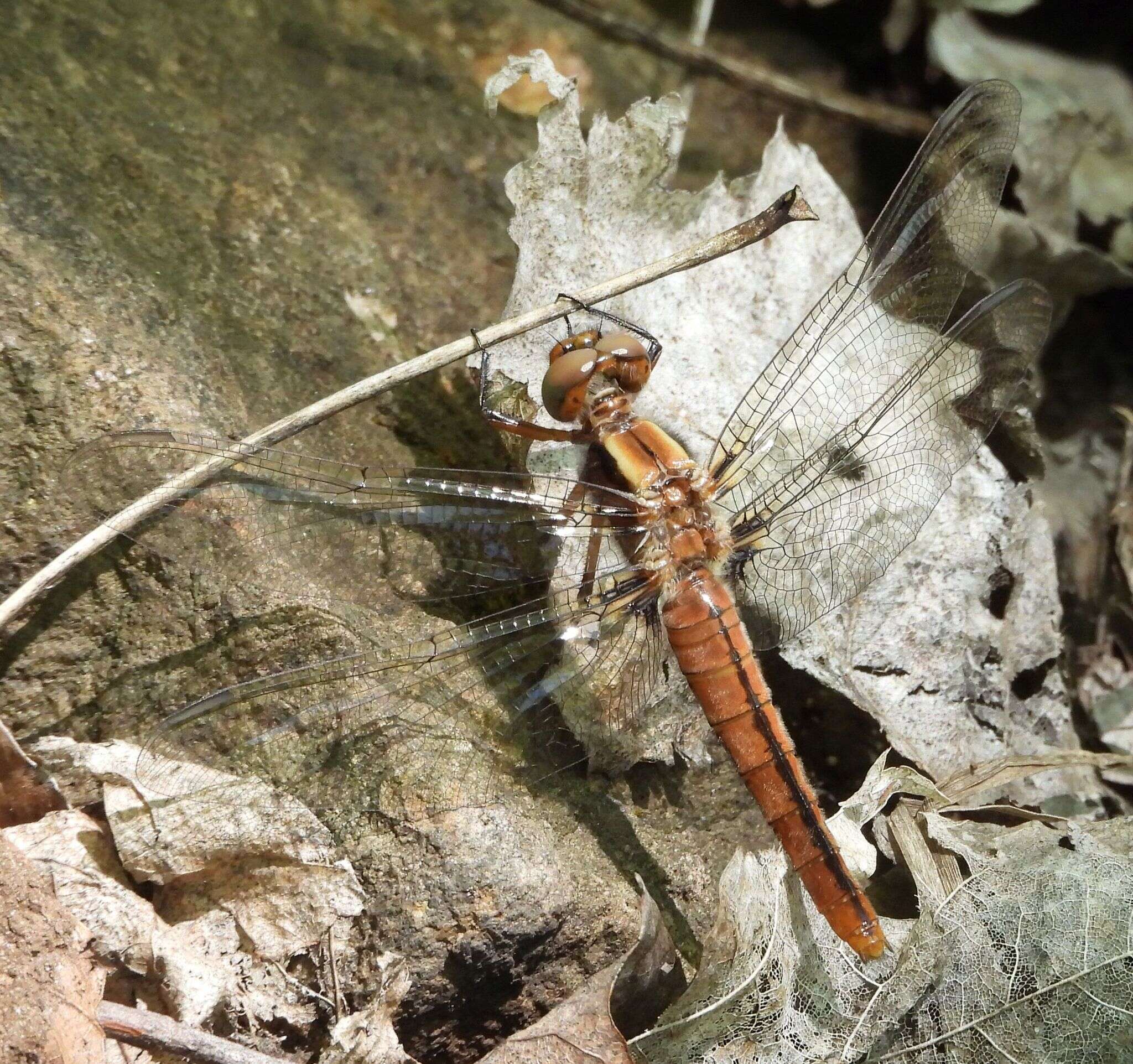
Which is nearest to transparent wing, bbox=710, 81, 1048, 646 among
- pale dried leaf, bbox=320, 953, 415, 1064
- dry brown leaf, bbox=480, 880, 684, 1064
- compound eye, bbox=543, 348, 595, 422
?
compound eye, bbox=543, 348, 595, 422

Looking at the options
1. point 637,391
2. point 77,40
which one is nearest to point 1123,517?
point 637,391

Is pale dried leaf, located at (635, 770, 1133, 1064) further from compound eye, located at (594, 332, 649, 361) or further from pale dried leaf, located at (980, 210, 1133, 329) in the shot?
pale dried leaf, located at (980, 210, 1133, 329)

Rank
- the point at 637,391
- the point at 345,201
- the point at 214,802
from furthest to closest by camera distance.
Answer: the point at 345,201 → the point at 637,391 → the point at 214,802

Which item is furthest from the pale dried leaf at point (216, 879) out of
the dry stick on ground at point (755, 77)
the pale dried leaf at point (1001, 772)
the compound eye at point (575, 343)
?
the dry stick on ground at point (755, 77)

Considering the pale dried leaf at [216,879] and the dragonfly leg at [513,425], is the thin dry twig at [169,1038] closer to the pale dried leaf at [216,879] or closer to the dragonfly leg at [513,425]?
the pale dried leaf at [216,879]

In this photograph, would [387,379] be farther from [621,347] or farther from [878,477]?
[878,477]

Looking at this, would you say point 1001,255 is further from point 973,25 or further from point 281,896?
point 281,896

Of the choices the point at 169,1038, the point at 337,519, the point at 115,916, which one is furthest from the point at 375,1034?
the point at 337,519
